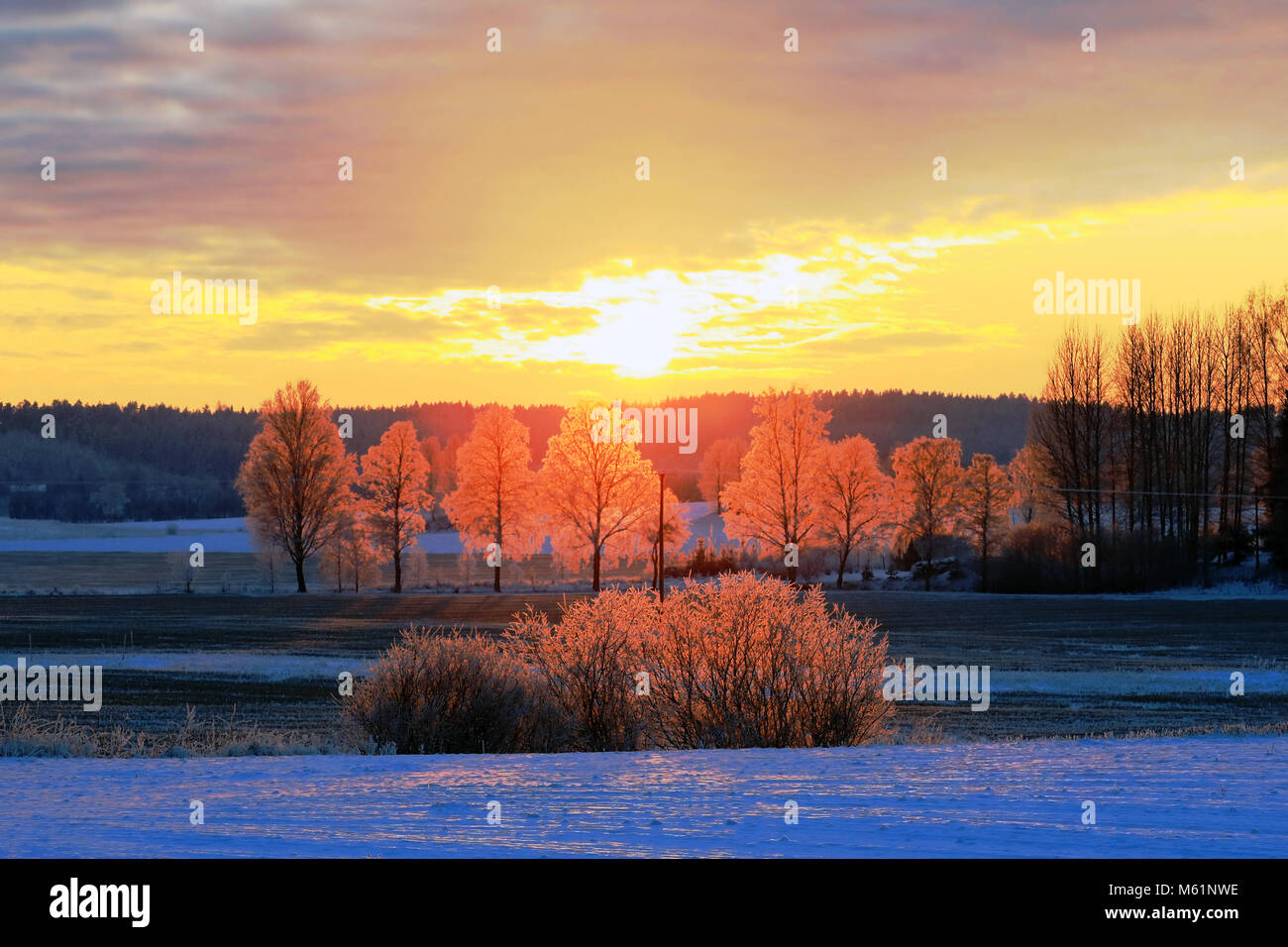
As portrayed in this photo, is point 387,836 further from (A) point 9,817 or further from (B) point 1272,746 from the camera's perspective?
(B) point 1272,746

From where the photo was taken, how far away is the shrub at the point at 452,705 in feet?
60.4

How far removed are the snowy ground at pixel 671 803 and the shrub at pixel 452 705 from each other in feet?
9.48

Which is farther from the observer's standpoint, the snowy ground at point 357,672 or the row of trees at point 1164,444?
the row of trees at point 1164,444

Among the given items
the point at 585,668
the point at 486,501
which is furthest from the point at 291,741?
the point at 486,501

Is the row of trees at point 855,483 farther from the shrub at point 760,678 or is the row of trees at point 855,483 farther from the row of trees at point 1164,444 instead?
the shrub at point 760,678

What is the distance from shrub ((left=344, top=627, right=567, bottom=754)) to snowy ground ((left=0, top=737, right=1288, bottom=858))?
289 centimetres

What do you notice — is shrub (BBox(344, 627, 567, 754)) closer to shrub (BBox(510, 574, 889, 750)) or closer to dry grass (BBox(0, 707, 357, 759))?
shrub (BBox(510, 574, 889, 750))

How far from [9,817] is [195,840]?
215 centimetres

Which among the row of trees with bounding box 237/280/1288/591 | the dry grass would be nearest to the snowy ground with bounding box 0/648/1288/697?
the dry grass

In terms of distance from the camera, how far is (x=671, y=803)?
37.9ft

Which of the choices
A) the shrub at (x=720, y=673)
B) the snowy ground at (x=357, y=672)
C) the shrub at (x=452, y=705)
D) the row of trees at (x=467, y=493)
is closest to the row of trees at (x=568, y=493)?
the row of trees at (x=467, y=493)

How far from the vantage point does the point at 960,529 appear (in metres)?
82.9

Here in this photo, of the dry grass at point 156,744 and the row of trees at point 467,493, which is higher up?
the row of trees at point 467,493

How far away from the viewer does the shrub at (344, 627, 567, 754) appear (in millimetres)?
18406
